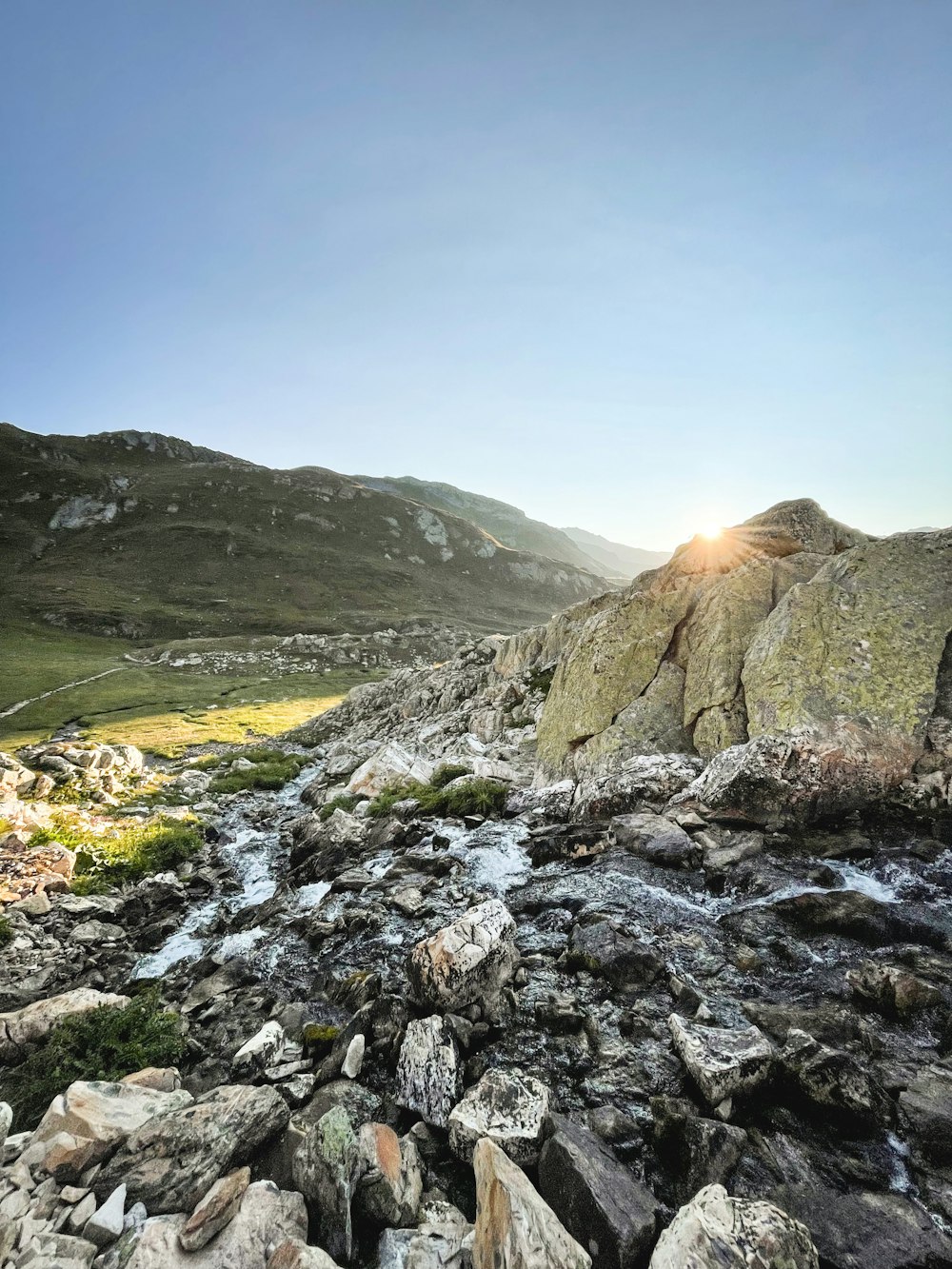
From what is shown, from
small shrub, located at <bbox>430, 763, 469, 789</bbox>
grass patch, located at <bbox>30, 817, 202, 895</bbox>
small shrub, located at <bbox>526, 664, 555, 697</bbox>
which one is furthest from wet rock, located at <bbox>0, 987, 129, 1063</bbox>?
small shrub, located at <bbox>526, 664, 555, 697</bbox>

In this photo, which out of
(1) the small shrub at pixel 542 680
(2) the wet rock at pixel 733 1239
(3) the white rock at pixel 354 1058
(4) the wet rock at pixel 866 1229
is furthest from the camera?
(1) the small shrub at pixel 542 680

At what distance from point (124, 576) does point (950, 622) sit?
210m

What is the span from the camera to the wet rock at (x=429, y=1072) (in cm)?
827

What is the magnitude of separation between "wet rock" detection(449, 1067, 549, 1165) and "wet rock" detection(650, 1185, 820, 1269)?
2134 millimetres

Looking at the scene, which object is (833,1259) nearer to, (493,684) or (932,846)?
(932,846)

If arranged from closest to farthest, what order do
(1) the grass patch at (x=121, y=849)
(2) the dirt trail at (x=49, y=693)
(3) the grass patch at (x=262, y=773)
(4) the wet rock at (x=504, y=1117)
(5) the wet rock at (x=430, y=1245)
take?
(5) the wet rock at (x=430, y=1245), (4) the wet rock at (x=504, y=1117), (1) the grass patch at (x=121, y=849), (3) the grass patch at (x=262, y=773), (2) the dirt trail at (x=49, y=693)

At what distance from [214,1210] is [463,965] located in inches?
204

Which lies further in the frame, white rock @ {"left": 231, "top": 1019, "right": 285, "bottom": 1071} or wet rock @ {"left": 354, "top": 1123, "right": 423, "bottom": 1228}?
white rock @ {"left": 231, "top": 1019, "right": 285, "bottom": 1071}

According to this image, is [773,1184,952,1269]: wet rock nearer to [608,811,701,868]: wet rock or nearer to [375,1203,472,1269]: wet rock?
[375,1203,472,1269]: wet rock

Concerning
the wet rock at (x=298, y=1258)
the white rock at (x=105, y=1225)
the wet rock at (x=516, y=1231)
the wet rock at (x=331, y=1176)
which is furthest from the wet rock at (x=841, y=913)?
the white rock at (x=105, y=1225)

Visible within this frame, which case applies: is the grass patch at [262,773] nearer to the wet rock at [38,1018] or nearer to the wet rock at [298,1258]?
the wet rock at [38,1018]

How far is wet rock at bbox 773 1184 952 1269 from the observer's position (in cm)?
575

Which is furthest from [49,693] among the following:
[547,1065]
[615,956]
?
[547,1065]

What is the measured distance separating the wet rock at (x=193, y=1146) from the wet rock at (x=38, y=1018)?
5.05 m
